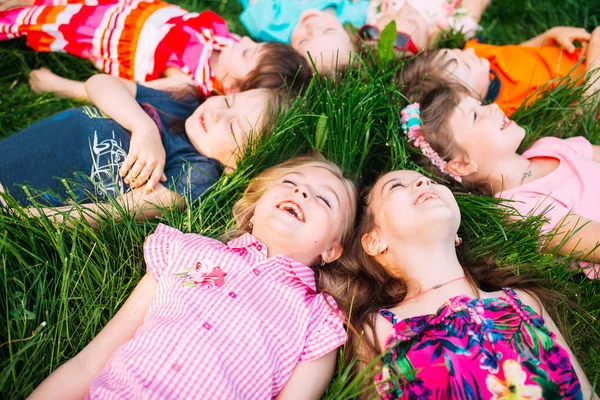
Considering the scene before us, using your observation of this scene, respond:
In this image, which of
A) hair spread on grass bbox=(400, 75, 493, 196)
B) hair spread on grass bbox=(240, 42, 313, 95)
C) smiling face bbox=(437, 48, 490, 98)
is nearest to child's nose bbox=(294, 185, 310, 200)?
hair spread on grass bbox=(400, 75, 493, 196)

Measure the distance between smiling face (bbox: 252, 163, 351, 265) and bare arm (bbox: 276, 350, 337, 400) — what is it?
51 centimetres

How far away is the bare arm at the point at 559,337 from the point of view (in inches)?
80.0

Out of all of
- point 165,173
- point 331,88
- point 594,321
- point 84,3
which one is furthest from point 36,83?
point 594,321

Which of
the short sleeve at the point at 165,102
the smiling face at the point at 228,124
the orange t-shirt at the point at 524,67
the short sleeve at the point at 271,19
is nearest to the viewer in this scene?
the smiling face at the point at 228,124

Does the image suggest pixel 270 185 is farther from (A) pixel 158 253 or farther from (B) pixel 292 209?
(A) pixel 158 253

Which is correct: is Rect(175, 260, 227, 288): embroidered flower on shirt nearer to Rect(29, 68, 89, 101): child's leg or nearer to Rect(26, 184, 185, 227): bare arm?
Rect(26, 184, 185, 227): bare arm

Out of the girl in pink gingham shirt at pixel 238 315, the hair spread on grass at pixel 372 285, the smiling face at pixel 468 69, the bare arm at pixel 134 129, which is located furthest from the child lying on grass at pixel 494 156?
the bare arm at pixel 134 129

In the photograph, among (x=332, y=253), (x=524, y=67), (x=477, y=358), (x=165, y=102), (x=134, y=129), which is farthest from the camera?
(x=524, y=67)

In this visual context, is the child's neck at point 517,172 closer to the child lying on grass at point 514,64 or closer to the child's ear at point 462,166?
the child's ear at point 462,166

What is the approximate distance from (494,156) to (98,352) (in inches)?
94.4

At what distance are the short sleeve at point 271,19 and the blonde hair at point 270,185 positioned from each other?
5.21ft

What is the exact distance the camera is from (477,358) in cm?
200

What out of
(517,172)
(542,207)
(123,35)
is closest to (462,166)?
(517,172)

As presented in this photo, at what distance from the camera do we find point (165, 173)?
2844 mm
